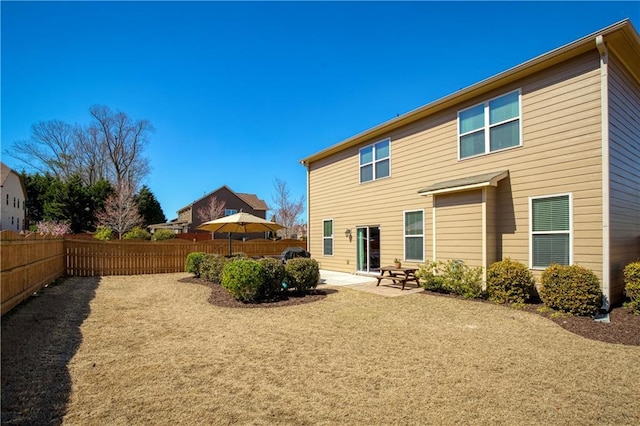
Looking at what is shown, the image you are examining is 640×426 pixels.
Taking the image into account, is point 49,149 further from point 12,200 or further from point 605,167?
Result: point 605,167

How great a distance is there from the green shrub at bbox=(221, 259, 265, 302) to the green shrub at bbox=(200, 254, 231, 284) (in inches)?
102

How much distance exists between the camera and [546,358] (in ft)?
13.8

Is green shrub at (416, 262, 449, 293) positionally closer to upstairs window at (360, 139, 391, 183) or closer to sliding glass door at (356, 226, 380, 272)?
sliding glass door at (356, 226, 380, 272)

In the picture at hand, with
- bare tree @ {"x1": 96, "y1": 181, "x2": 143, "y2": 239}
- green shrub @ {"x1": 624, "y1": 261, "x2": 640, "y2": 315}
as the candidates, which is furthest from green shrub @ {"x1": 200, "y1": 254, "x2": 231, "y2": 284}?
bare tree @ {"x1": 96, "y1": 181, "x2": 143, "y2": 239}

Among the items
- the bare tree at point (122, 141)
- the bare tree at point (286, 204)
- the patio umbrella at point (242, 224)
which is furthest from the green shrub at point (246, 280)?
the bare tree at point (122, 141)

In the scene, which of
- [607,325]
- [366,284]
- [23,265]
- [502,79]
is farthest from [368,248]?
[23,265]

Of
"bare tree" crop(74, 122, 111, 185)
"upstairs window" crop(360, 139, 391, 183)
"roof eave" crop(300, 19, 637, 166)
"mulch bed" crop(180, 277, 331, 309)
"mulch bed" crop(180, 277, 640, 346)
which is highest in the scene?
"bare tree" crop(74, 122, 111, 185)

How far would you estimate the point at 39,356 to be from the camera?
407cm

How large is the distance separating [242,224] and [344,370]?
870 centimetres

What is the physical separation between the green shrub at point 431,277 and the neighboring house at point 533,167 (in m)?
0.40

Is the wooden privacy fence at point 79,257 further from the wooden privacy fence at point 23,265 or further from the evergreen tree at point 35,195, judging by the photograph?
A: the evergreen tree at point 35,195

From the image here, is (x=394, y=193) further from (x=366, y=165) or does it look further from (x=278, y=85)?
(x=278, y=85)

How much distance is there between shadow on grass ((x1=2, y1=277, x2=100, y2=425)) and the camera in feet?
9.32

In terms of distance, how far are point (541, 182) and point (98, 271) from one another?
1521 centimetres
